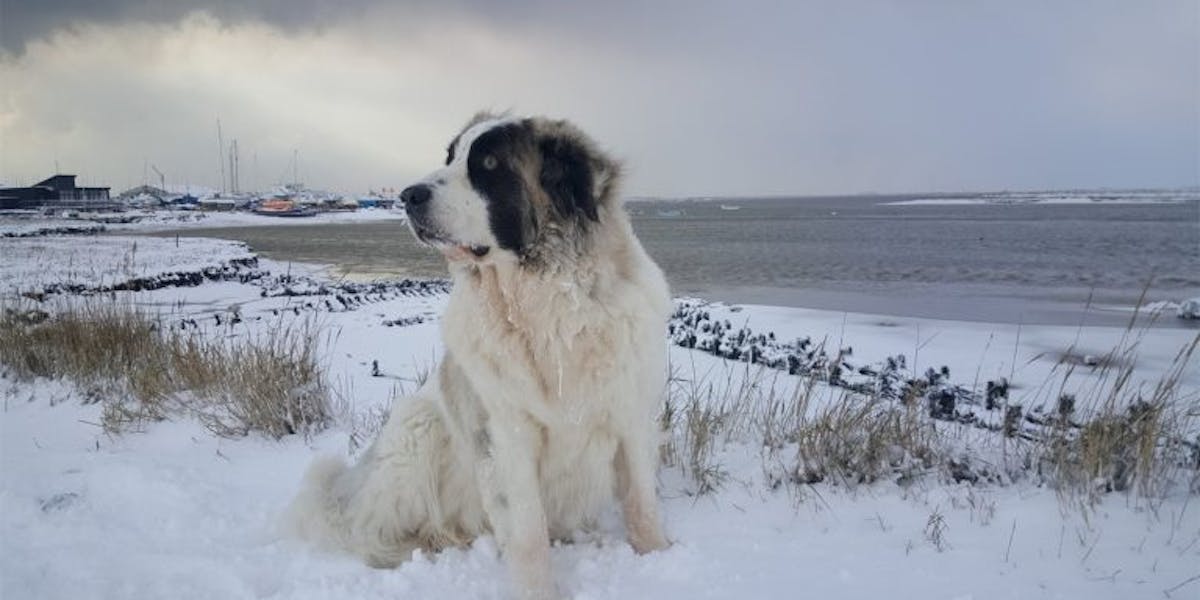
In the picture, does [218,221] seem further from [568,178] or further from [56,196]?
[568,178]

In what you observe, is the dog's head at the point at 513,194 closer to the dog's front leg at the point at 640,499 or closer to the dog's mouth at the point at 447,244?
the dog's mouth at the point at 447,244

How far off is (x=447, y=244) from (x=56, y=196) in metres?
97.1

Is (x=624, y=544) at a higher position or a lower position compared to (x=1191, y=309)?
lower

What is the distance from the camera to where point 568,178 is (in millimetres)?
3000

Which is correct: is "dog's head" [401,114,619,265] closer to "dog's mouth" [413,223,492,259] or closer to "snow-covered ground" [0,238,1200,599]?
"dog's mouth" [413,223,492,259]

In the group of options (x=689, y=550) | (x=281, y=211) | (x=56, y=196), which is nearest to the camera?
(x=689, y=550)

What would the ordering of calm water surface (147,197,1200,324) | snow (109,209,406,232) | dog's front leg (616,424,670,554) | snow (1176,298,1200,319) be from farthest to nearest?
1. snow (109,209,406,232)
2. calm water surface (147,197,1200,324)
3. snow (1176,298,1200,319)
4. dog's front leg (616,424,670,554)

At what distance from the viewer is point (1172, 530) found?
305 cm

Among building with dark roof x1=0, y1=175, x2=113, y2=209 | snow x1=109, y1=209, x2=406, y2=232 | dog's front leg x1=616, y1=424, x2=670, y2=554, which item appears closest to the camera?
dog's front leg x1=616, y1=424, x2=670, y2=554

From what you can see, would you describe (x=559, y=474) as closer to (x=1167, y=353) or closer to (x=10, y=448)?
(x=10, y=448)

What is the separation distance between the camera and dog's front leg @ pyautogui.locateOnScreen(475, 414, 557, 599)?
115 inches

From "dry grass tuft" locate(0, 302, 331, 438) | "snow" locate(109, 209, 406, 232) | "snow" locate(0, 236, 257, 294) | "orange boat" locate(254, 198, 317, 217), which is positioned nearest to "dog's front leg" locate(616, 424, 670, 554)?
"dry grass tuft" locate(0, 302, 331, 438)

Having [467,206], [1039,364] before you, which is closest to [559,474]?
[467,206]

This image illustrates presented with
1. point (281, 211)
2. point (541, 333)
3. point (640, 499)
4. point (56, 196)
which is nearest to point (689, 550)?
point (640, 499)
